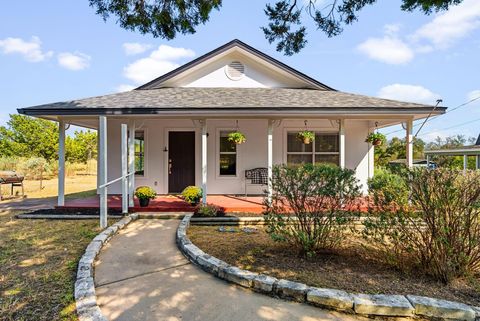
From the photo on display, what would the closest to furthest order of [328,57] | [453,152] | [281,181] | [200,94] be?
[281,181] < [200,94] < [328,57] < [453,152]

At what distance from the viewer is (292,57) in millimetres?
6758

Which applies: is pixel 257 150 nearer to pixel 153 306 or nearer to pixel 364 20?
pixel 364 20

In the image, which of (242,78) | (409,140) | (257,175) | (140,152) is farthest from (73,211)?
(409,140)

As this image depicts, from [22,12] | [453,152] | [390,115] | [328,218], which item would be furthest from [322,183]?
[453,152]

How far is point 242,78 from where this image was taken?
10.6 metres

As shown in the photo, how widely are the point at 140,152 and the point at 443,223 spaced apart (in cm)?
889

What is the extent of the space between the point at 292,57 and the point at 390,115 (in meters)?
3.14

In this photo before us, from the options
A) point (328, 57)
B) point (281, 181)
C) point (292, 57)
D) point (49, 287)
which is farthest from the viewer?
point (328, 57)

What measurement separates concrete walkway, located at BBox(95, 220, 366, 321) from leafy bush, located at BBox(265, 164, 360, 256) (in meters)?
1.23

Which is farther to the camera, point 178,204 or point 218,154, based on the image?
point 218,154

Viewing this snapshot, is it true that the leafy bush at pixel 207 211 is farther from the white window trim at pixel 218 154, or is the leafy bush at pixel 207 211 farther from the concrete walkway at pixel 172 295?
the white window trim at pixel 218 154

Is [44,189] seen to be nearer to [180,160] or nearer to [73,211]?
[73,211]

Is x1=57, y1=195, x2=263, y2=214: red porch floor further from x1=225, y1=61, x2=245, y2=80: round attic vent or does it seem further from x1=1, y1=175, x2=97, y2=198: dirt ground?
x1=225, y1=61, x2=245, y2=80: round attic vent

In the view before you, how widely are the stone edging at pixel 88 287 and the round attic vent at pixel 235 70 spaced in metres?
7.50
